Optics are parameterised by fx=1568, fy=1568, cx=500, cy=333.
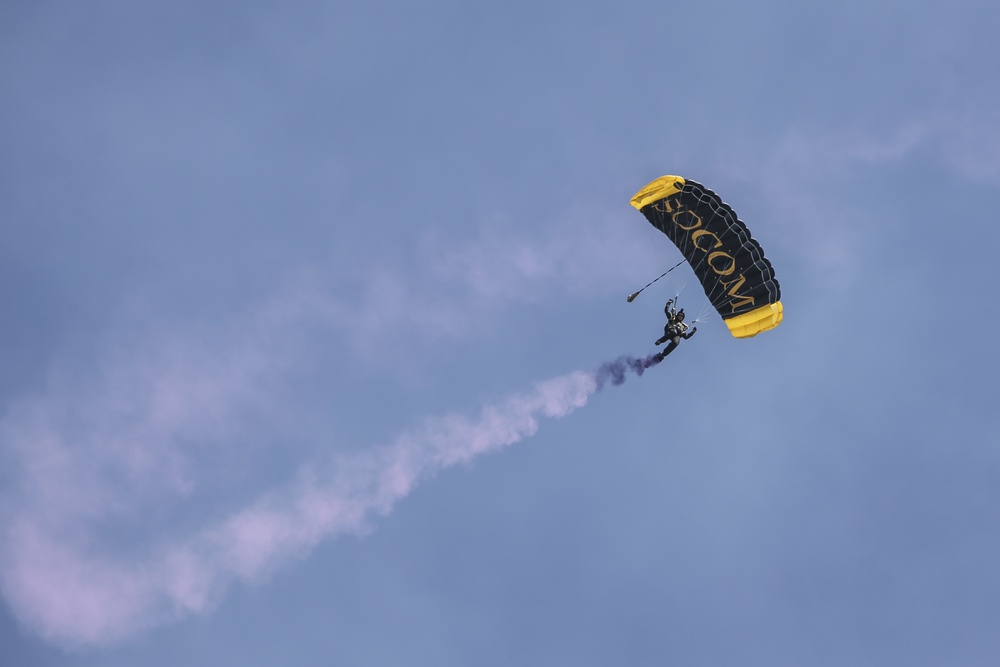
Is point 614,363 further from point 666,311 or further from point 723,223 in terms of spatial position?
point 723,223

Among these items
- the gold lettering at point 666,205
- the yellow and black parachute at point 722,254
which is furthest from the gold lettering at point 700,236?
the gold lettering at point 666,205

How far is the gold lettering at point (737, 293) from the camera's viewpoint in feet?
187

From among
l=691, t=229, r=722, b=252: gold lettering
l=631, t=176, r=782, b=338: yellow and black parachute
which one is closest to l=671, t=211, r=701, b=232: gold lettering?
l=631, t=176, r=782, b=338: yellow and black parachute

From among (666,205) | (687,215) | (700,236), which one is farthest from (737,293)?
(666,205)

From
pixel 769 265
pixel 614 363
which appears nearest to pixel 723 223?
pixel 769 265

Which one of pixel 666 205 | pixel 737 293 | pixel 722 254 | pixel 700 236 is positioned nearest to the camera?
pixel 722 254

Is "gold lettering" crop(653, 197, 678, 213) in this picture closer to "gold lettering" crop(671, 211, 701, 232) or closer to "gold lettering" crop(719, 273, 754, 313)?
"gold lettering" crop(671, 211, 701, 232)

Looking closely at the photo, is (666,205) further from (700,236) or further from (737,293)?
(737,293)

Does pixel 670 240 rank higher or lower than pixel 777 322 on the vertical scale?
higher

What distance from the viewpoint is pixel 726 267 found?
57.1m

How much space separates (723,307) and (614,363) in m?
7.92

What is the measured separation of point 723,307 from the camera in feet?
189

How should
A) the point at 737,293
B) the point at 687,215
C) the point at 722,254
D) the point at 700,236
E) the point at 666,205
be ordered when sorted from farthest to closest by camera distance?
the point at 666,205 < the point at 687,215 < the point at 700,236 < the point at 737,293 < the point at 722,254

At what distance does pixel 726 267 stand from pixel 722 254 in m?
0.50
